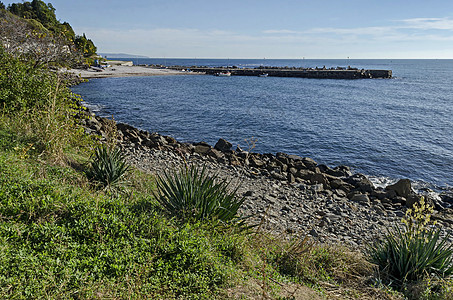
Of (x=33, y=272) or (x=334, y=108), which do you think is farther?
(x=334, y=108)

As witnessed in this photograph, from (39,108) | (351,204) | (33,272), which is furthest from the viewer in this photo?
(351,204)

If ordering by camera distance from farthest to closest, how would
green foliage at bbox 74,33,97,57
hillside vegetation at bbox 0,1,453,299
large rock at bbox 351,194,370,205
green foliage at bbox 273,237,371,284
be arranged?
green foliage at bbox 74,33,97,57, large rock at bbox 351,194,370,205, green foliage at bbox 273,237,371,284, hillside vegetation at bbox 0,1,453,299

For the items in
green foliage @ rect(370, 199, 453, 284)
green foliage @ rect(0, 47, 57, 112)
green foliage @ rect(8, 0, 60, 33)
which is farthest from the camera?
green foliage @ rect(8, 0, 60, 33)

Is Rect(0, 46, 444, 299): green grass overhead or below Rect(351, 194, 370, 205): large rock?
overhead

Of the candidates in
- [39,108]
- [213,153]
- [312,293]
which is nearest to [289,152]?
[213,153]

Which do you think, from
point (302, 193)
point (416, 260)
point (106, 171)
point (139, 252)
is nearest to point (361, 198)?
point (302, 193)

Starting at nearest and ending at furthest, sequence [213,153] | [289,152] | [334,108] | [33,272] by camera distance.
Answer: [33,272] < [213,153] < [289,152] < [334,108]

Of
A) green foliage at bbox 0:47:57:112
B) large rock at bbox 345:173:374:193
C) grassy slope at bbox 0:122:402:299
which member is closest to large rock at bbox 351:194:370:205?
large rock at bbox 345:173:374:193

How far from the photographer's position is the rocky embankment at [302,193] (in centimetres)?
919

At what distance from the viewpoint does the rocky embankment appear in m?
9.19

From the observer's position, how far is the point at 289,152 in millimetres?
19391

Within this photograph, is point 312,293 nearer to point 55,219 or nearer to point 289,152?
point 55,219

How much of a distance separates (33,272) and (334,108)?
37.7 metres

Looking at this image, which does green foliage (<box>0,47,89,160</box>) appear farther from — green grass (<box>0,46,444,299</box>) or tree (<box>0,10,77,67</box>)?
green grass (<box>0,46,444,299</box>)
